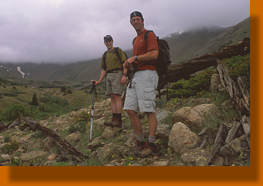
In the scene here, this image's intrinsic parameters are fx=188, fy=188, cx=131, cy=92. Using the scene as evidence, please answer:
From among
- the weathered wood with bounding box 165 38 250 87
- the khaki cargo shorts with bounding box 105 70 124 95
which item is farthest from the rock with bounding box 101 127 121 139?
the weathered wood with bounding box 165 38 250 87

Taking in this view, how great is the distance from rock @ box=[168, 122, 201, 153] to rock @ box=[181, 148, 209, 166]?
1.01 feet

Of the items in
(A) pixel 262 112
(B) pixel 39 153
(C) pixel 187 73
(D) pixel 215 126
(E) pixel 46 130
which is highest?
(C) pixel 187 73

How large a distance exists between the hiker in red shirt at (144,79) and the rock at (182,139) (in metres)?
0.38

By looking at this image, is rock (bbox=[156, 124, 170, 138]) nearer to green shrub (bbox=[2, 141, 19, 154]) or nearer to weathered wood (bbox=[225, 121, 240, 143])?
weathered wood (bbox=[225, 121, 240, 143])

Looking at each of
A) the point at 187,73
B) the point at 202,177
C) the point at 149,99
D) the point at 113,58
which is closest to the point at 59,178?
the point at 202,177

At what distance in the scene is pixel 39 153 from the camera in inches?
195

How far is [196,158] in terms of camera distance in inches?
111

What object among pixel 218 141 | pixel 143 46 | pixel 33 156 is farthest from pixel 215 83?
pixel 33 156

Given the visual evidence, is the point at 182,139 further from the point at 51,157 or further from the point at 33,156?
the point at 33,156

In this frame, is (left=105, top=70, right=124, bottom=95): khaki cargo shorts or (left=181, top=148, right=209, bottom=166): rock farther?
(left=105, top=70, right=124, bottom=95): khaki cargo shorts

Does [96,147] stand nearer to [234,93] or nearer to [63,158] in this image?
[63,158]

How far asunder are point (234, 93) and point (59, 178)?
392 cm

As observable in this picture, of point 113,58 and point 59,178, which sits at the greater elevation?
point 113,58

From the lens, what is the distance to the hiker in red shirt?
11.4 ft
